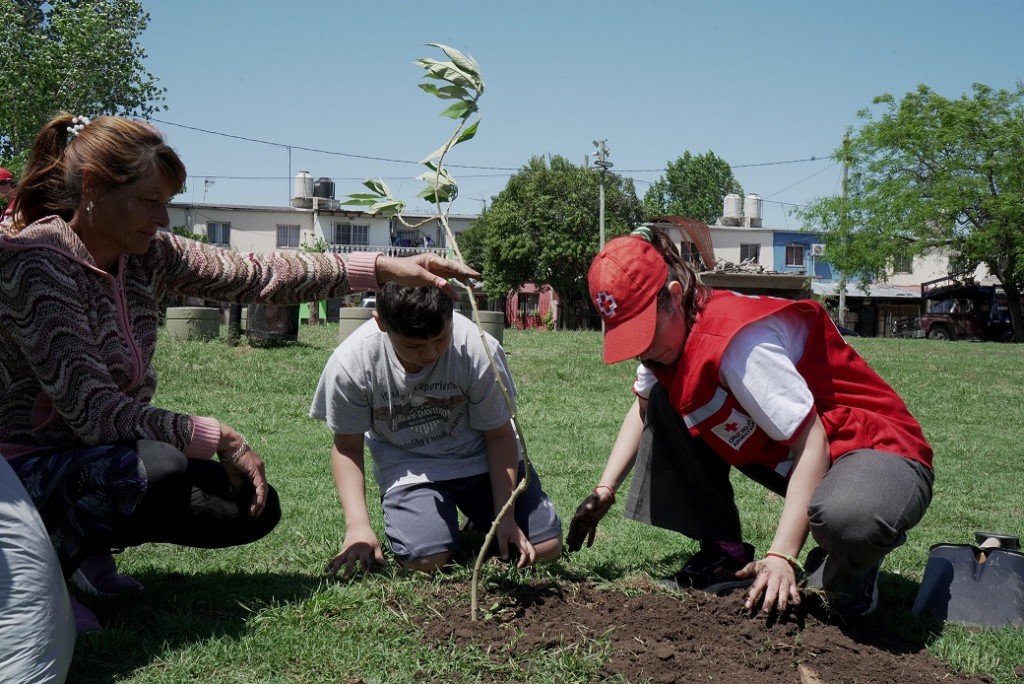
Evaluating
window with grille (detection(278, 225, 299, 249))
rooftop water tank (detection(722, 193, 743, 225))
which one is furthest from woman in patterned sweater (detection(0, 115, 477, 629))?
rooftop water tank (detection(722, 193, 743, 225))

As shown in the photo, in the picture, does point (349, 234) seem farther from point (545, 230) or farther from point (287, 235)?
point (545, 230)

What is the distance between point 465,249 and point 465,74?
42.3 m

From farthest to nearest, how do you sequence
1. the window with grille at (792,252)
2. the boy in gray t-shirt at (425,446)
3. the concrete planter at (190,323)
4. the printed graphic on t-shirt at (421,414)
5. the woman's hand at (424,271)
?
1. the window with grille at (792,252)
2. the concrete planter at (190,323)
3. the printed graphic on t-shirt at (421,414)
4. the boy in gray t-shirt at (425,446)
5. the woman's hand at (424,271)

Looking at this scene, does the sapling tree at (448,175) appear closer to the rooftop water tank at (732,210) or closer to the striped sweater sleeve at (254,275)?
the striped sweater sleeve at (254,275)

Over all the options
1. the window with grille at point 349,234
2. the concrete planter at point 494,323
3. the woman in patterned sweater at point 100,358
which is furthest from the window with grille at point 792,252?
the woman in patterned sweater at point 100,358

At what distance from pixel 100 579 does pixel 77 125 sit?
1468mm

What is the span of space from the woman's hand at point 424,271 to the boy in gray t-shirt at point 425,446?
0.82 ft

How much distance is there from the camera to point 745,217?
60.9 meters

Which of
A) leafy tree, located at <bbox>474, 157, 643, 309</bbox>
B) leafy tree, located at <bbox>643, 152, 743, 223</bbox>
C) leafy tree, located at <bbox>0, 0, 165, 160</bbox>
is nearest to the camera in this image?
leafy tree, located at <bbox>0, 0, 165, 160</bbox>

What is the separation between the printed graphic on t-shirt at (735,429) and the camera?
285 centimetres

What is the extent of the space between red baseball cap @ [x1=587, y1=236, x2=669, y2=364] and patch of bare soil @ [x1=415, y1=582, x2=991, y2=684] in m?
0.76

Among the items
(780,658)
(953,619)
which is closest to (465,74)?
(780,658)

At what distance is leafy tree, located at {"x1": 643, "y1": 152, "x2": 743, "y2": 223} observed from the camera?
78.4 meters

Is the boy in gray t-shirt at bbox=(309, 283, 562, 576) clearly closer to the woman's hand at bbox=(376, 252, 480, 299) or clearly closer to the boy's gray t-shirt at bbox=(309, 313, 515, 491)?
the boy's gray t-shirt at bbox=(309, 313, 515, 491)
